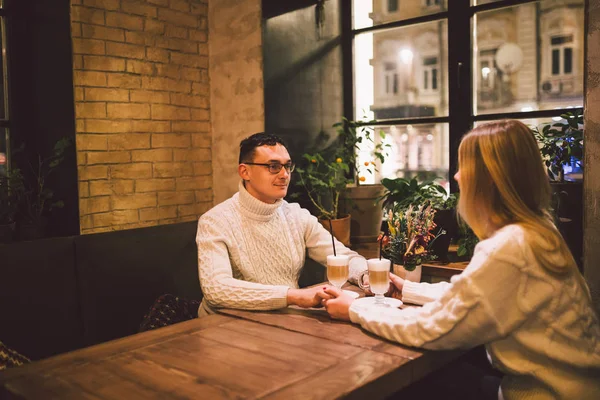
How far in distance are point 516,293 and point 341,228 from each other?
2.23 metres

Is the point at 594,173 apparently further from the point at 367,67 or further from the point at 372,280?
the point at 367,67

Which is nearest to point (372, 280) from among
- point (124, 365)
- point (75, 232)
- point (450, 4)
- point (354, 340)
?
point (354, 340)

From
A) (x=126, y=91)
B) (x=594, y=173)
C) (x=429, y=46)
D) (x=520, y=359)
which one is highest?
(x=429, y=46)

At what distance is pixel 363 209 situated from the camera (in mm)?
3799

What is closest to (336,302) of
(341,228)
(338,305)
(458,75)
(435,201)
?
(338,305)

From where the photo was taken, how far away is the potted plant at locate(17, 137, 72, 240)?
3012 millimetres

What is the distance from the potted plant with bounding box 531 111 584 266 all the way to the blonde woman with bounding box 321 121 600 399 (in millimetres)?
1292

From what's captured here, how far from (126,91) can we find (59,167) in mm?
576

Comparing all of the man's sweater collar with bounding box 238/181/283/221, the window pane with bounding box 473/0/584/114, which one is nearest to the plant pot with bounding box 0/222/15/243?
the man's sweater collar with bounding box 238/181/283/221

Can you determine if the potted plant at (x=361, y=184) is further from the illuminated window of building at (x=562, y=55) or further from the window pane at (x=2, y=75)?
the window pane at (x=2, y=75)

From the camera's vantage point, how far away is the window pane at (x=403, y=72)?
12.2 feet

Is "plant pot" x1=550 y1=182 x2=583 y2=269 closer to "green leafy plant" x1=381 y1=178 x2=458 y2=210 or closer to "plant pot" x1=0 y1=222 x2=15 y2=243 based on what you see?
"green leafy plant" x1=381 y1=178 x2=458 y2=210

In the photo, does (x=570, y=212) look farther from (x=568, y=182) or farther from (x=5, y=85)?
(x=5, y=85)

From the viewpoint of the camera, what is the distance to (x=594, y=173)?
225 cm
